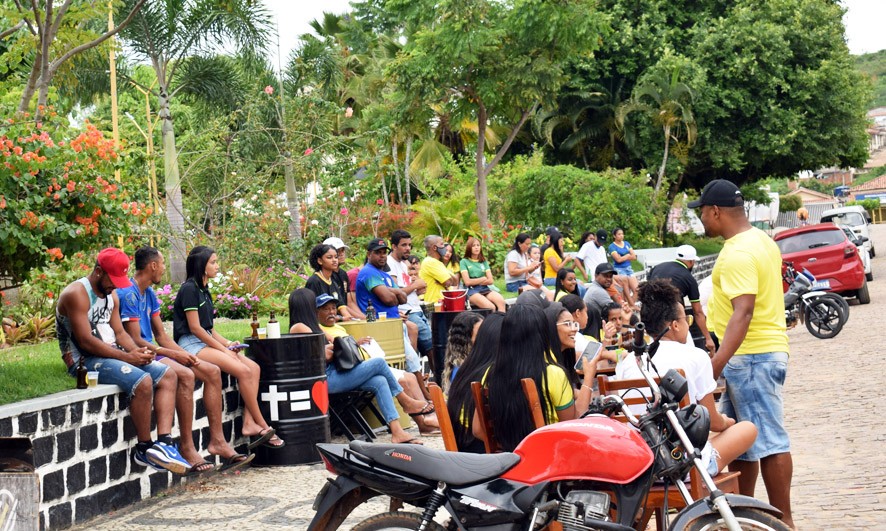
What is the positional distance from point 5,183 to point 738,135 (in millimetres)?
29950

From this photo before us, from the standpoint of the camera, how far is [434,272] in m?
13.4

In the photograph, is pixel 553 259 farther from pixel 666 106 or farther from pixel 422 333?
pixel 666 106

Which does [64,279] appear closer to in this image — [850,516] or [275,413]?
[275,413]

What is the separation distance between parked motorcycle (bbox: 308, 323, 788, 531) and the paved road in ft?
7.66

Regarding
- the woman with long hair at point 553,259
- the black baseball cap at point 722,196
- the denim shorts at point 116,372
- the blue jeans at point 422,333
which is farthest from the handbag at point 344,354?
the woman with long hair at point 553,259

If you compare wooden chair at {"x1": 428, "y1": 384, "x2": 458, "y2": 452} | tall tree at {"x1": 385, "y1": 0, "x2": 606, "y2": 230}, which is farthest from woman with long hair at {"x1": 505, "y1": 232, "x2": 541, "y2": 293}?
wooden chair at {"x1": 428, "y1": 384, "x2": 458, "y2": 452}

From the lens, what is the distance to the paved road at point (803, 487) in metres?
7.04

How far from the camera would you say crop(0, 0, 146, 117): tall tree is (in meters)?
9.73

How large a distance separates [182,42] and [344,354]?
1361 cm

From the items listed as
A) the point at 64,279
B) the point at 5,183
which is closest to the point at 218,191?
the point at 64,279

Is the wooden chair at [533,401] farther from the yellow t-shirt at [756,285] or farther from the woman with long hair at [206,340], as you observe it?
the woman with long hair at [206,340]

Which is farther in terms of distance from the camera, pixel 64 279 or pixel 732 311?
pixel 64 279

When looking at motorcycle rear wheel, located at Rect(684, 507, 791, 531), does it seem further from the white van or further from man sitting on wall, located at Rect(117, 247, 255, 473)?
the white van

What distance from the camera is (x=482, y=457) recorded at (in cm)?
458
